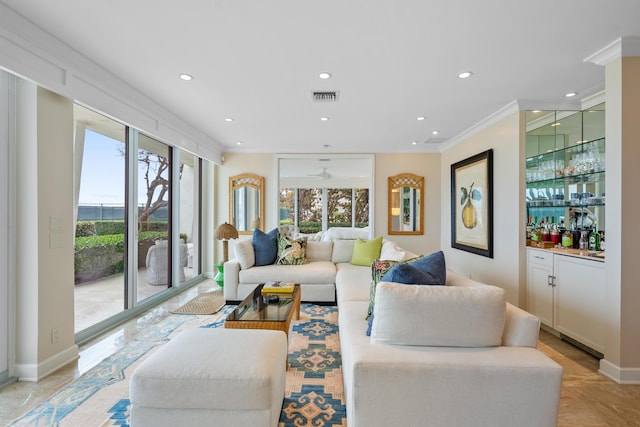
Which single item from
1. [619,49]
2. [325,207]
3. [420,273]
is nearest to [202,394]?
[420,273]

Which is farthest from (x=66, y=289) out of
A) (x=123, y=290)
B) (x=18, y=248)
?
(x=123, y=290)

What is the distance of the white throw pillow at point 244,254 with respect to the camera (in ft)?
13.5

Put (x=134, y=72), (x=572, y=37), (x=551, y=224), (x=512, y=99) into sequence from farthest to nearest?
(x=551, y=224) → (x=512, y=99) → (x=134, y=72) → (x=572, y=37)

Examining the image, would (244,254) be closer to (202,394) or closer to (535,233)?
(202,394)

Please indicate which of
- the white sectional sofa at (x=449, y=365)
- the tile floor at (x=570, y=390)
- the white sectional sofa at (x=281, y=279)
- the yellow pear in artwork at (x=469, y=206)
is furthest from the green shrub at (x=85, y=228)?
the yellow pear in artwork at (x=469, y=206)

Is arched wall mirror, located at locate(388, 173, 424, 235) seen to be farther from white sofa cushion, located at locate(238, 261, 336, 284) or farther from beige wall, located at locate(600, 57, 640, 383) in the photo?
beige wall, located at locate(600, 57, 640, 383)

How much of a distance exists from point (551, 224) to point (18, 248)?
16.5 feet

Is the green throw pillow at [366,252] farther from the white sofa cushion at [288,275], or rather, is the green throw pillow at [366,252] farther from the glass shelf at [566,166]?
the glass shelf at [566,166]

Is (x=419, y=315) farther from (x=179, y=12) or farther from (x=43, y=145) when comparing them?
(x=43, y=145)

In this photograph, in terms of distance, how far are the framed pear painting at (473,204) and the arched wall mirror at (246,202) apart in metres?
3.45

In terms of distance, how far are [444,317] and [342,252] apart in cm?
326

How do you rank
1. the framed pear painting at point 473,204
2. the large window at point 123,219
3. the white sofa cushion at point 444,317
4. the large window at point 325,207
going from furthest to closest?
1. the large window at point 325,207
2. the framed pear painting at point 473,204
3. the large window at point 123,219
4. the white sofa cushion at point 444,317

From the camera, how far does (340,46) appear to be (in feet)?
7.38

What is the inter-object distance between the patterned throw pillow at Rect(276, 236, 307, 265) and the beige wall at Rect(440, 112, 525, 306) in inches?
98.3
